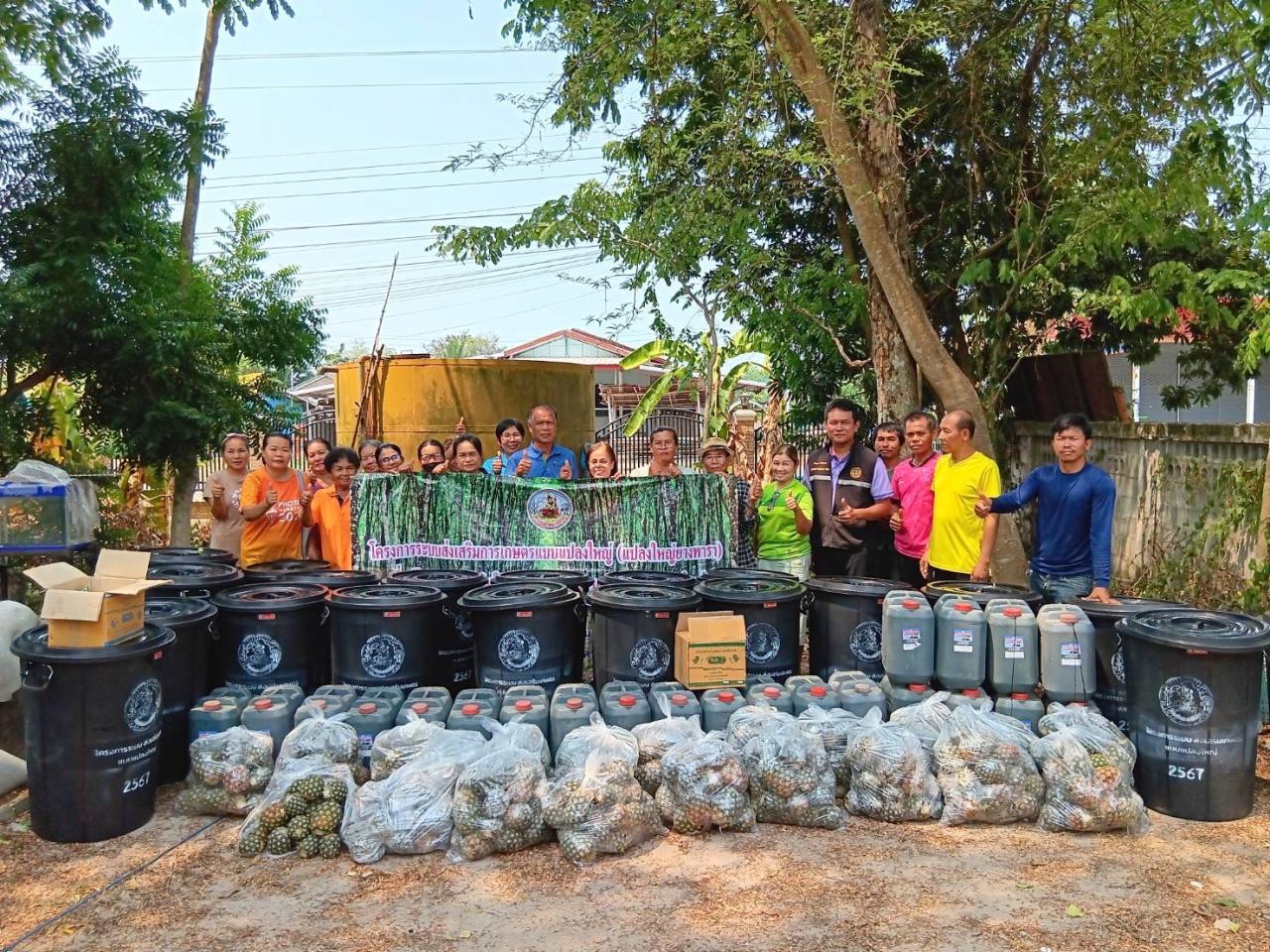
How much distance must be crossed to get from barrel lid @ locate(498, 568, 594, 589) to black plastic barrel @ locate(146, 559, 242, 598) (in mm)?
1674

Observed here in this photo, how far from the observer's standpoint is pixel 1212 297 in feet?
23.8

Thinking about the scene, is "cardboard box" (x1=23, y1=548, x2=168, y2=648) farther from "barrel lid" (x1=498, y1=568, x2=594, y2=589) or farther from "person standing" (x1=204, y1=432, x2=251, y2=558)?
"person standing" (x1=204, y1=432, x2=251, y2=558)

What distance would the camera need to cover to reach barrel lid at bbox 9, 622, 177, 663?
14.2ft

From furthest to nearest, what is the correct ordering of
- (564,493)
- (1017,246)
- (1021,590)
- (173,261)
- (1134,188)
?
(173,261)
(1017,246)
(1134,188)
(564,493)
(1021,590)

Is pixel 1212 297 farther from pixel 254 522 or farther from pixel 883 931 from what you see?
pixel 254 522

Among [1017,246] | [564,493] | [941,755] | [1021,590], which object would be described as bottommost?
[941,755]

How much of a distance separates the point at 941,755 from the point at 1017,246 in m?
5.21

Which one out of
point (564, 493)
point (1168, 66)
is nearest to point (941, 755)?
point (564, 493)

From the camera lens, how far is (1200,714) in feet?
14.8

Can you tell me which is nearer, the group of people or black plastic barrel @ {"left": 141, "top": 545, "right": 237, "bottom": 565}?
the group of people

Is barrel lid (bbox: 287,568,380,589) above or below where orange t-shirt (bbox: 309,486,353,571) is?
below

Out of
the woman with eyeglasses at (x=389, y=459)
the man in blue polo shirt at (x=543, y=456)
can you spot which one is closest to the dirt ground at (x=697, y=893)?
the man in blue polo shirt at (x=543, y=456)

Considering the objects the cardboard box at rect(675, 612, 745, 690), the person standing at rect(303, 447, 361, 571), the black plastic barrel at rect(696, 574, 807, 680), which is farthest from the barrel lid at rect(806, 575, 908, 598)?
the person standing at rect(303, 447, 361, 571)

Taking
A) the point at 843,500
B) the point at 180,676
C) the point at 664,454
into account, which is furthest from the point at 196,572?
the point at 843,500
